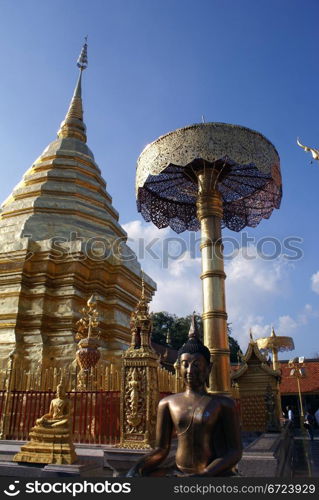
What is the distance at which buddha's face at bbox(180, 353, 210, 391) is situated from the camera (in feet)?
9.86

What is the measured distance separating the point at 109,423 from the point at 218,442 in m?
3.81

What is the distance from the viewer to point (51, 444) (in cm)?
526

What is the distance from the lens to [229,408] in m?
2.81

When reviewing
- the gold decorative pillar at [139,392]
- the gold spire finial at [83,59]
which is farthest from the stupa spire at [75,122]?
the gold decorative pillar at [139,392]

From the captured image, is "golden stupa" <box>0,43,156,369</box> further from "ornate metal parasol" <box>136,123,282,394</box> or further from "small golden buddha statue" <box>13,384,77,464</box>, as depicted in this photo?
"small golden buddha statue" <box>13,384,77,464</box>

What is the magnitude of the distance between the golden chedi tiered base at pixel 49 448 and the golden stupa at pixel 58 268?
4575 mm

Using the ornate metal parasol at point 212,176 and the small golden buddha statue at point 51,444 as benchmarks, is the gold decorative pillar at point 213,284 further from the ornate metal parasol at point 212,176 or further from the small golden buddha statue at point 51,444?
the small golden buddha statue at point 51,444

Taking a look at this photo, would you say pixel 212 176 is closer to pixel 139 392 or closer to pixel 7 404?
pixel 139 392

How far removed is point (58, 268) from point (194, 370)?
919 cm

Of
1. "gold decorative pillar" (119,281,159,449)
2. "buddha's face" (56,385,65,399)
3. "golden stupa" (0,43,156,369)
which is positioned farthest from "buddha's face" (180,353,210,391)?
"golden stupa" (0,43,156,369)

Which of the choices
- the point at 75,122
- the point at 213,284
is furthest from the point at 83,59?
the point at 213,284

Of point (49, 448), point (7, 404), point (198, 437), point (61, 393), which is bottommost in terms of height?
point (49, 448)

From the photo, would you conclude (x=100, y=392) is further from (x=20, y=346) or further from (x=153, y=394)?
(x=20, y=346)

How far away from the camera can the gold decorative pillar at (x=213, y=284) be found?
7.21 metres
